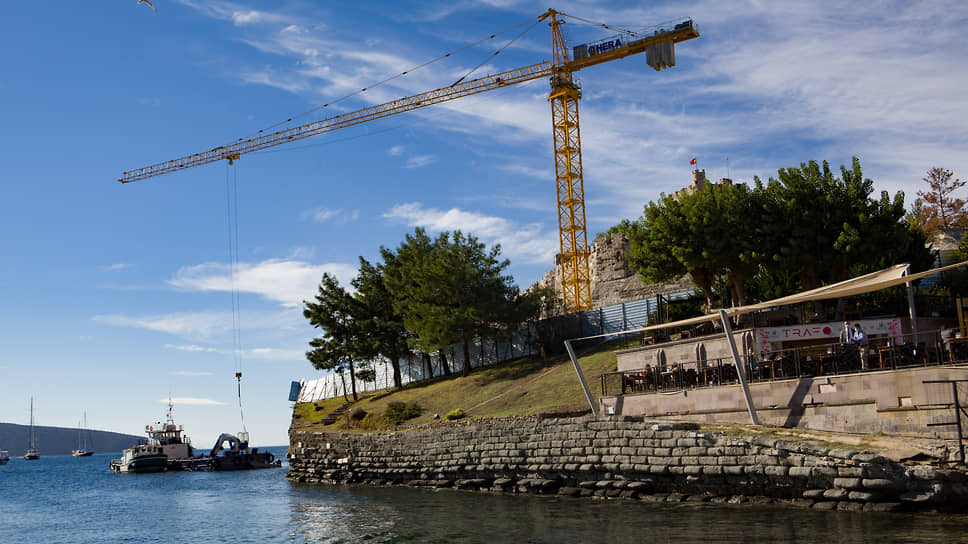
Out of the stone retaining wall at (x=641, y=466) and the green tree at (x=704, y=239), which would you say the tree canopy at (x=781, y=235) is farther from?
the stone retaining wall at (x=641, y=466)

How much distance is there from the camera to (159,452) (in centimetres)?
7306

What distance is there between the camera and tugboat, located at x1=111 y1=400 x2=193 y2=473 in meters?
71.4

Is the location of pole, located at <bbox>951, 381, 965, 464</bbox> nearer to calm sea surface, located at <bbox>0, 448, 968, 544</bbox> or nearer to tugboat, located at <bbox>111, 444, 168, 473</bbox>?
calm sea surface, located at <bbox>0, 448, 968, 544</bbox>

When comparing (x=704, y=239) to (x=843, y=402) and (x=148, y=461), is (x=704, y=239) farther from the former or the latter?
(x=148, y=461)

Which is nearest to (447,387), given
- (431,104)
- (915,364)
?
(915,364)

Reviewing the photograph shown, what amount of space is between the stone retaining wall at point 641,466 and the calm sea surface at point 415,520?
0.64 meters

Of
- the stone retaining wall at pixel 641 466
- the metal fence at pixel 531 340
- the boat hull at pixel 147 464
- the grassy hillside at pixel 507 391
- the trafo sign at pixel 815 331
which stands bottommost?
the boat hull at pixel 147 464

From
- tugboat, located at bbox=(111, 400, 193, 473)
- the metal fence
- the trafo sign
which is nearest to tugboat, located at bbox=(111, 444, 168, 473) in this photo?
tugboat, located at bbox=(111, 400, 193, 473)

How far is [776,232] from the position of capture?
35.3 m

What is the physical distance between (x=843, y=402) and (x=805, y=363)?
1.94 meters

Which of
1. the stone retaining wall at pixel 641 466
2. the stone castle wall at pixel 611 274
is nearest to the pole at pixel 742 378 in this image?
Answer: the stone retaining wall at pixel 641 466

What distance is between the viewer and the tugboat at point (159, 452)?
7138 cm

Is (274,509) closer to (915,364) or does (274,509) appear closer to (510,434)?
(510,434)

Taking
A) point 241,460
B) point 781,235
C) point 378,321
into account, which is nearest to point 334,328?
point 378,321
